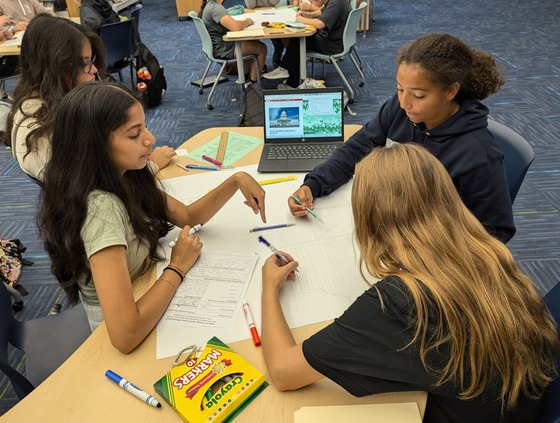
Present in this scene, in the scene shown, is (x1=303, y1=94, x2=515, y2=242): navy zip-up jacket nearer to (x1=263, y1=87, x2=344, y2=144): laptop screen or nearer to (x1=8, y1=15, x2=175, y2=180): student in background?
(x1=263, y1=87, x2=344, y2=144): laptop screen

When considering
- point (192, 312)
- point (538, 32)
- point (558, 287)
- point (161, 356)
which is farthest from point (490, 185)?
point (538, 32)

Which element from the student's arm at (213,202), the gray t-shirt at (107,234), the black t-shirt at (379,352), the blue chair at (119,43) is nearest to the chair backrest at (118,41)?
the blue chair at (119,43)

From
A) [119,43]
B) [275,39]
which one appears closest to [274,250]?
[119,43]

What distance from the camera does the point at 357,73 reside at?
4.81 metres

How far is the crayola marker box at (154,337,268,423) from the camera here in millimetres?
908

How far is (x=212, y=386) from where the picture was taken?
952mm

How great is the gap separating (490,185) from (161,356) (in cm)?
104

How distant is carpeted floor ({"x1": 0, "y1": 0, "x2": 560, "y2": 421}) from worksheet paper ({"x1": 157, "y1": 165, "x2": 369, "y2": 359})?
3.66ft

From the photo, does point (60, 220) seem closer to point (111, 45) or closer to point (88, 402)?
point (88, 402)

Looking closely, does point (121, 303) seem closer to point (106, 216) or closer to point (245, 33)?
point (106, 216)

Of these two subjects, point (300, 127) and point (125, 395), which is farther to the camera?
point (300, 127)

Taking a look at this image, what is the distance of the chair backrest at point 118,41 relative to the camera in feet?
12.5

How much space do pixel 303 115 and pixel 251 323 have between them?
1030mm

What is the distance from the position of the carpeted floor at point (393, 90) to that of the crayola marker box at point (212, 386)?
1.23 meters
